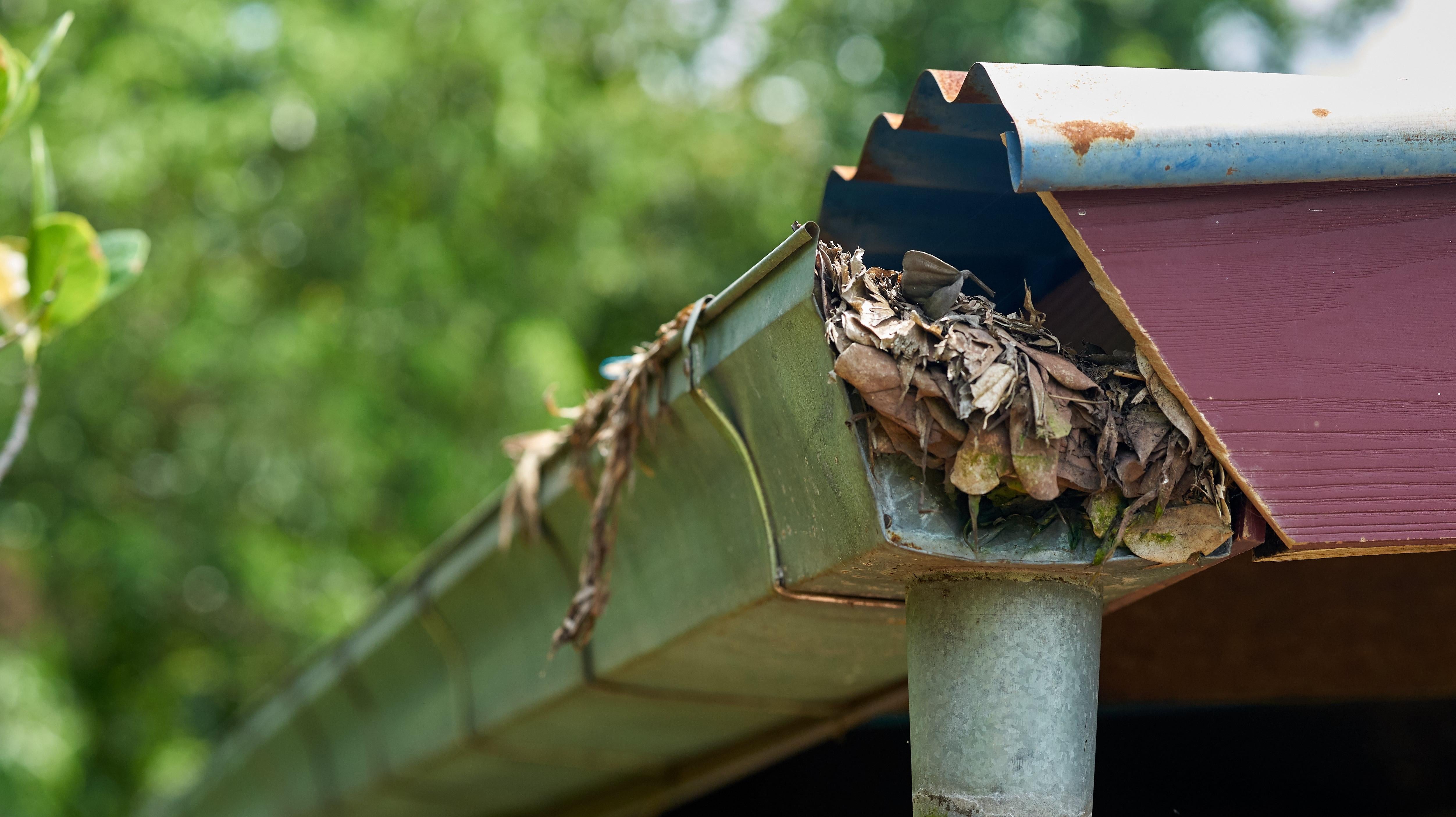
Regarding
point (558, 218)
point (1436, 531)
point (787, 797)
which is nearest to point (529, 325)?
point (558, 218)

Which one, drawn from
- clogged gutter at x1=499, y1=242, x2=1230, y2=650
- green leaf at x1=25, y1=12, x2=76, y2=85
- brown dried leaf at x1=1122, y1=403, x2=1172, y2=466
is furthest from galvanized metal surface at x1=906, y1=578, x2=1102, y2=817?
green leaf at x1=25, y1=12, x2=76, y2=85

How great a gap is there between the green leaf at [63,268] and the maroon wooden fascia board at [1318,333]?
195cm

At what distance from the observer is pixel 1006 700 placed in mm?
1603

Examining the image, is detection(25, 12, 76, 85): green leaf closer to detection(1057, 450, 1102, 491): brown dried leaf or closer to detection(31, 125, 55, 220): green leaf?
detection(31, 125, 55, 220): green leaf

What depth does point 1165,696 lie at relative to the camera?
343cm

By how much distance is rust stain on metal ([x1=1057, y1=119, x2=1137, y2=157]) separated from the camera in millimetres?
1417

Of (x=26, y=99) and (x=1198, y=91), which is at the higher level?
(x=26, y=99)

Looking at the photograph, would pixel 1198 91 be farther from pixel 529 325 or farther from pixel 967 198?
pixel 529 325

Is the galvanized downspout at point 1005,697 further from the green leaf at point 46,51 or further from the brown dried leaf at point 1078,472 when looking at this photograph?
the green leaf at point 46,51

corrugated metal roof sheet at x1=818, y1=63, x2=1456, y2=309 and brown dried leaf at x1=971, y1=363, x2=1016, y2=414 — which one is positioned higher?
corrugated metal roof sheet at x1=818, y1=63, x2=1456, y2=309

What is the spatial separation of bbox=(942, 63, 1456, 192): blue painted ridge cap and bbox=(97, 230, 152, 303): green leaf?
6.49 ft

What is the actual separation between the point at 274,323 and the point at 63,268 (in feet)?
18.6

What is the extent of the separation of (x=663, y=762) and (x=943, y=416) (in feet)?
9.30

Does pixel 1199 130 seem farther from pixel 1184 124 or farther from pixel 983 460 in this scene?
pixel 983 460
